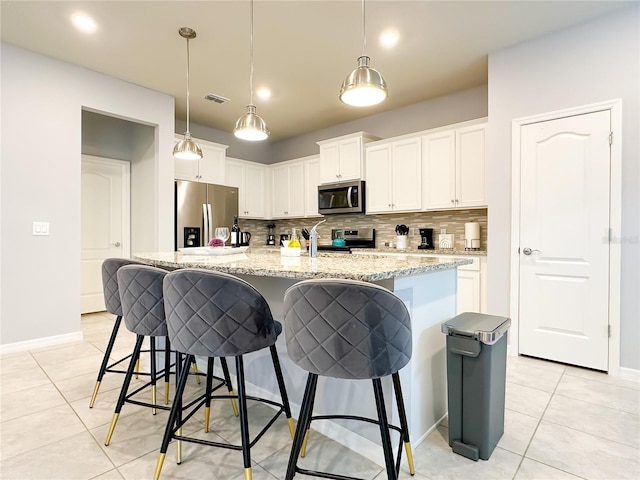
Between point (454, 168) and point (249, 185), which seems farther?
point (249, 185)

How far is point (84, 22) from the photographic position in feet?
9.09

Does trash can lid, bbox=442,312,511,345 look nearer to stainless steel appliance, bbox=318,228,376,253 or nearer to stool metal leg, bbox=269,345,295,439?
stool metal leg, bbox=269,345,295,439

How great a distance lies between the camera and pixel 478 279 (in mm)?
3475

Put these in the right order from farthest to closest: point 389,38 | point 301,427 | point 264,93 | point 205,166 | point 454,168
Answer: point 205,166, point 264,93, point 454,168, point 389,38, point 301,427

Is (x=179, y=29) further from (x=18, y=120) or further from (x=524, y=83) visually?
(x=524, y=83)

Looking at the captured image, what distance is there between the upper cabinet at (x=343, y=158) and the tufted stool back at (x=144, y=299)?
341cm

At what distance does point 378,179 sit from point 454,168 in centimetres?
99

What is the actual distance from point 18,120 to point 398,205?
398 cm

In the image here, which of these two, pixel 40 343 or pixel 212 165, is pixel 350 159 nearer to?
pixel 212 165

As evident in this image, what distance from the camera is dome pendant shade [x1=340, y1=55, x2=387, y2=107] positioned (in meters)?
1.73

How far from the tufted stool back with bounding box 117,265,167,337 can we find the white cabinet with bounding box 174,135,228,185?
3.12 meters

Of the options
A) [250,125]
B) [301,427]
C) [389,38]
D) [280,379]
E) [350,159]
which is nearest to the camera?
[301,427]

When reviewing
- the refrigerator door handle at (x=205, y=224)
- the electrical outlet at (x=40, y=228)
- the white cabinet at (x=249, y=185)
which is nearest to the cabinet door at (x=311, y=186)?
the white cabinet at (x=249, y=185)

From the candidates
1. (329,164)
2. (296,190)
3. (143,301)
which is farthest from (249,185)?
(143,301)
